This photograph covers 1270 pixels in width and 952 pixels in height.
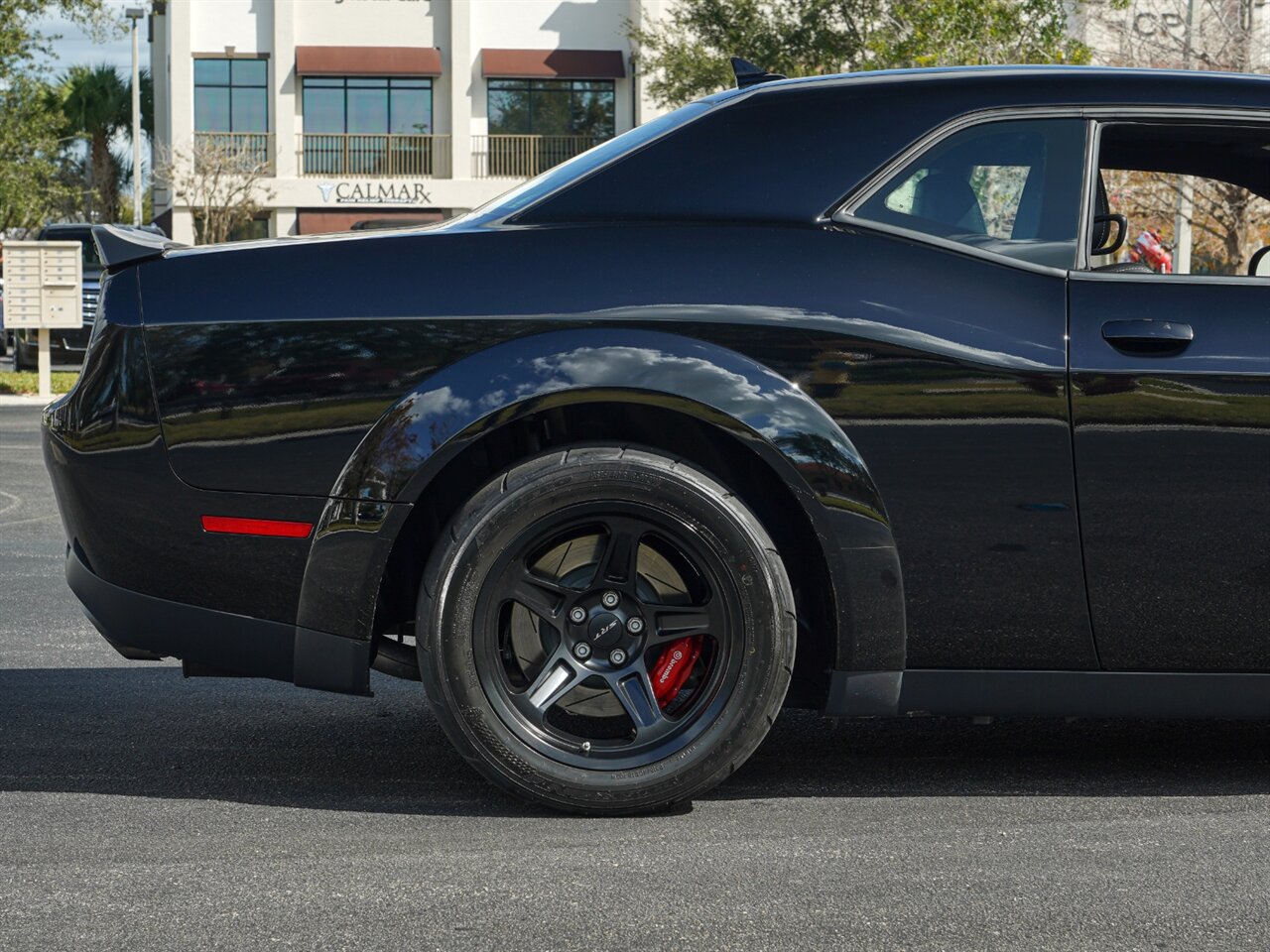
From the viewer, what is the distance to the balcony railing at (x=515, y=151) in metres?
45.9

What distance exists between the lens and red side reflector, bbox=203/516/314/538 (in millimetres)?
3611

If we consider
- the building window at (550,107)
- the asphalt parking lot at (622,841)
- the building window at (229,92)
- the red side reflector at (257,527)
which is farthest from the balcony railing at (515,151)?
the red side reflector at (257,527)

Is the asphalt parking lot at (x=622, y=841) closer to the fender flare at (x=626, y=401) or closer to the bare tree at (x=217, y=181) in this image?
the fender flare at (x=626, y=401)

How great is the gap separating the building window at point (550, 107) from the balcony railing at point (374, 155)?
1.73 m

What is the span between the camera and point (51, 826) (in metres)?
3.63

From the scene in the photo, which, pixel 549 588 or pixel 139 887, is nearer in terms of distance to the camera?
pixel 139 887

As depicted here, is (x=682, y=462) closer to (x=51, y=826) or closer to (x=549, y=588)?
(x=549, y=588)

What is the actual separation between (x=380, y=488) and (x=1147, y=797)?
1867 millimetres

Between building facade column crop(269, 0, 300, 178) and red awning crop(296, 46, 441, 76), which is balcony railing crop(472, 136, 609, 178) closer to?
red awning crop(296, 46, 441, 76)

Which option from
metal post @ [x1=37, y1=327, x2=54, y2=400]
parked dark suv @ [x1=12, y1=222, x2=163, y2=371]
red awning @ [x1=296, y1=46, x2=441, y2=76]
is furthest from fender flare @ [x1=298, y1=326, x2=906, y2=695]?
red awning @ [x1=296, y1=46, x2=441, y2=76]

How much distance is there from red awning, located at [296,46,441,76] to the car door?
43.0 meters

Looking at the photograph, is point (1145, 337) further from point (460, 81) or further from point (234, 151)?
point (234, 151)

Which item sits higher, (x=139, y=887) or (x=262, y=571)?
(x=262, y=571)

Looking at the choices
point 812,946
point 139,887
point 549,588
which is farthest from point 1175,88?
point 139,887
